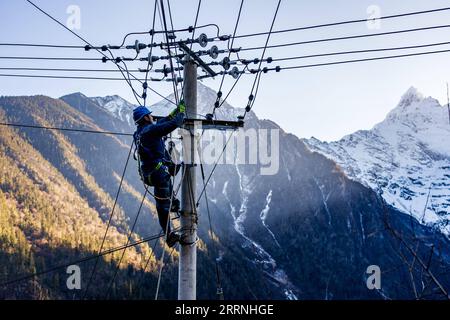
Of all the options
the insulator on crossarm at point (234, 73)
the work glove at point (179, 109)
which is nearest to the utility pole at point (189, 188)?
the work glove at point (179, 109)

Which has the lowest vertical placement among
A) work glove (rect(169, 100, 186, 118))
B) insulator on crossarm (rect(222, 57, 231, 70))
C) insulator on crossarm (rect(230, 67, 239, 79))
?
work glove (rect(169, 100, 186, 118))

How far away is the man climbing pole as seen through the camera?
9.01 metres

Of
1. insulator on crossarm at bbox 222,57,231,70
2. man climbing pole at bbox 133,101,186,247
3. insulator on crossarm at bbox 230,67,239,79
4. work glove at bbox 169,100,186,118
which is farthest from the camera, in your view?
insulator on crossarm at bbox 230,67,239,79

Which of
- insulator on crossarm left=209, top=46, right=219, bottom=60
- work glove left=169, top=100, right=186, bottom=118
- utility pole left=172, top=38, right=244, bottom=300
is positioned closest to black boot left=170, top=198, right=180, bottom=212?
utility pole left=172, top=38, right=244, bottom=300

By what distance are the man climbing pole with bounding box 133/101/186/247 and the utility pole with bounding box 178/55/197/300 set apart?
240 millimetres

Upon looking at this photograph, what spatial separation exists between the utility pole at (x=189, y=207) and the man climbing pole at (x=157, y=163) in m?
0.24

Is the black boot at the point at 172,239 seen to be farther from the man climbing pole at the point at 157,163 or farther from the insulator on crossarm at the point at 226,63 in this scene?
the insulator on crossarm at the point at 226,63

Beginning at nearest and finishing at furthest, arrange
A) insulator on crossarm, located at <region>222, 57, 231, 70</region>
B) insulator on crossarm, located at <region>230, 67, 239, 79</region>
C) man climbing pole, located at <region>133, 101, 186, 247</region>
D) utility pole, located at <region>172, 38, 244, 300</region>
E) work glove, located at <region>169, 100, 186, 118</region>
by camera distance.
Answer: utility pole, located at <region>172, 38, 244, 300</region> < work glove, located at <region>169, 100, 186, 118</region> < man climbing pole, located at <region>133, 101, 186, 247</region> < insulator on crossarm, located at <region>222, 57, 231, 70</region> < insulator on crossarm, located at <region>230, 67, 239, 79</region>

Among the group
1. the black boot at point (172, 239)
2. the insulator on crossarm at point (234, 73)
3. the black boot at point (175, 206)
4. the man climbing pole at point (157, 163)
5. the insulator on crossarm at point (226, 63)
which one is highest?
the insulator on crossarm at point (226, 63)

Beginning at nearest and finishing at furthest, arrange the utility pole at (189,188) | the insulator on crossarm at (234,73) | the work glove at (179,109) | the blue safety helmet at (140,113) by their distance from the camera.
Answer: the utility pole at (189,188)
the work glove at (179,109)
the blue safety helmet at (140,113)
the insulator on crossarm at (234,73)

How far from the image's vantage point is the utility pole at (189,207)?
8.82m

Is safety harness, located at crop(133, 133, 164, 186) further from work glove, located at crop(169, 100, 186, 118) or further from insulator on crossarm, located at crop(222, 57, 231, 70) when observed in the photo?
insulator on crossarm, located at crop(222, 57, 231, 70)

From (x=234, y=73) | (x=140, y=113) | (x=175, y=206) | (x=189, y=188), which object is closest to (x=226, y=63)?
(x=234, y=73)
